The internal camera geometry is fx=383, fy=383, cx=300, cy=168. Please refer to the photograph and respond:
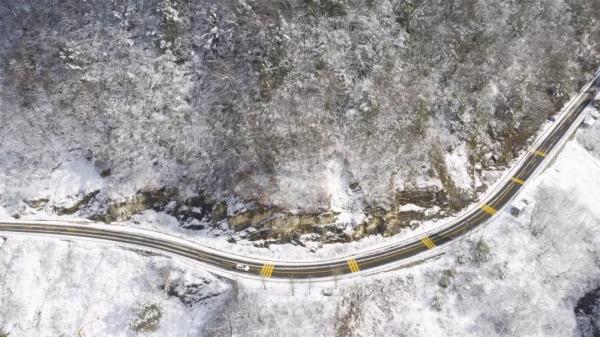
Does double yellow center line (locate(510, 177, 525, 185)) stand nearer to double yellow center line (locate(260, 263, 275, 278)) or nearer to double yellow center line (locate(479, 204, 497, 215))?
double yellow center line (locate(479, 204, 497, 215))

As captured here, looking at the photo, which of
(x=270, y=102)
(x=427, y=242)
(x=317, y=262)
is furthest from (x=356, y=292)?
(x=270, y=102)

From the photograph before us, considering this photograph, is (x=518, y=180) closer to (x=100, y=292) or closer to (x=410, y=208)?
(x=410, y=208)

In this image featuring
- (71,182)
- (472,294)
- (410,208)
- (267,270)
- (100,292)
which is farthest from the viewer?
(71,182)

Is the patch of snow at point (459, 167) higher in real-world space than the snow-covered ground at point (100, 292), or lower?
higher

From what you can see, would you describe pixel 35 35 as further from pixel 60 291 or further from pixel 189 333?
pixel 189 333

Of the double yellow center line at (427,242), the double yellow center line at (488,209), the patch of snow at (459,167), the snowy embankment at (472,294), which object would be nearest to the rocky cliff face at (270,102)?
the patch of snow at (459,167)

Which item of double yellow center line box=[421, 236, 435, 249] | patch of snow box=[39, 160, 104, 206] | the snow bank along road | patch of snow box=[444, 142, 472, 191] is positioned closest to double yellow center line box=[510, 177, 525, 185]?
the snow bank along road

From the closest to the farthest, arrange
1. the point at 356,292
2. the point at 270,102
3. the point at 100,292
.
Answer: the point at 356,292 < the point at 100,292 < the point at 270,102

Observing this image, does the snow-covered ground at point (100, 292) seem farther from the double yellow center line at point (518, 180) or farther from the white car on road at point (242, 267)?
the double yellow center line at point (518, 180)
